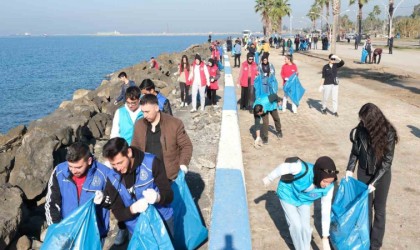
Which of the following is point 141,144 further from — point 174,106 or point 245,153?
point 174,106

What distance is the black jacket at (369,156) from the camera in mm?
3934

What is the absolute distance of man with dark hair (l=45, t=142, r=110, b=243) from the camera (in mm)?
3227

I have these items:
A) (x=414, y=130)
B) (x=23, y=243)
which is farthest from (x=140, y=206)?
(x=414, y=130)

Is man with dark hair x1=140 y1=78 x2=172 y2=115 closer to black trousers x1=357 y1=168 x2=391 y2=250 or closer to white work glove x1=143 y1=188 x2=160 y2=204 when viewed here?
white work glove x1=143 y1=188 x2=160 y2=204

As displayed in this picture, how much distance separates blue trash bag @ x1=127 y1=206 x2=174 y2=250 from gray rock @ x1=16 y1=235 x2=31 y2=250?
2704mm

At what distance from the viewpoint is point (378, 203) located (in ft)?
13.7

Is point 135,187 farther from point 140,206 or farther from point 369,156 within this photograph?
point 369,156

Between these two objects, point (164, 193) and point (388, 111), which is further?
point (388, 111)

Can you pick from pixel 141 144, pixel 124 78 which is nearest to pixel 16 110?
pixel 124 78

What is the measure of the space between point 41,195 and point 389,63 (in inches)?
963

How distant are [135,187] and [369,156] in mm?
2452

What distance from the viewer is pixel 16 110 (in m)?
24.1

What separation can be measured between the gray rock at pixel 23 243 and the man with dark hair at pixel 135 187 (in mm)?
2607

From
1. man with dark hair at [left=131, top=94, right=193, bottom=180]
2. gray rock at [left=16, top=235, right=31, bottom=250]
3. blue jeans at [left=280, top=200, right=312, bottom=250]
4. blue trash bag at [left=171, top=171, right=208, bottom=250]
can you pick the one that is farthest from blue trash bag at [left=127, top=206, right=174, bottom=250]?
gray rock at [left=16, top=235, right=31, bottom=250]
